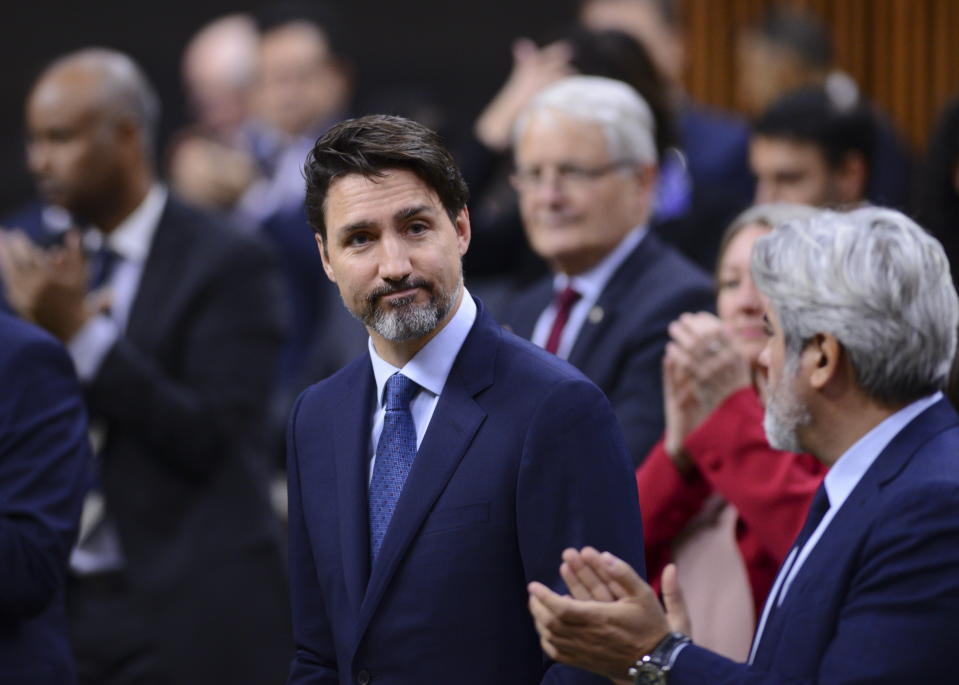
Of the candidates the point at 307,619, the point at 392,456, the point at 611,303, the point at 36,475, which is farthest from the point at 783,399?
the point at 36,475

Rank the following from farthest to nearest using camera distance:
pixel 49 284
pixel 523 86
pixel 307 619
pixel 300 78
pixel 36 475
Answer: pixel 300 78 < pixel 523 86 < pixel 49 284 < pixel 36 475 < pixel 307 619

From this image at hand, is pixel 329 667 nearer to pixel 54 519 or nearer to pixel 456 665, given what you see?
pixel 456 665

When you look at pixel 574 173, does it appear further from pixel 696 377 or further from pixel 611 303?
pixel 696 377

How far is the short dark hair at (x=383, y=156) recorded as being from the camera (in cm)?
240

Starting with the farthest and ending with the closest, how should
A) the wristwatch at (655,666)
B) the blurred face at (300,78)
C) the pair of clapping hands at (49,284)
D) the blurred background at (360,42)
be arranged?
the blurred background at (360,42) → the blurred face at (300,78) → the pair of clapping hands at (49,284) → the wristwatch at (655,666)

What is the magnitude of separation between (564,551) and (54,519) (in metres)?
1.12

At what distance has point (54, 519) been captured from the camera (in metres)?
2.88

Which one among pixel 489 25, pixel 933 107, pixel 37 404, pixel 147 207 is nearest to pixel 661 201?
pixel 147 207

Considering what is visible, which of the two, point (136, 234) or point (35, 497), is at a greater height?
point (136, 234)

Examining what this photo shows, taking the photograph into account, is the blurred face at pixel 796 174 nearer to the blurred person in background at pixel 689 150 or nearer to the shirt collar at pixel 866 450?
the blurred person in background at pixel 689 150

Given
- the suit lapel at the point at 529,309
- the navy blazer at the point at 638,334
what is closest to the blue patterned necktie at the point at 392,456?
the navy blazer at the point at 638,334

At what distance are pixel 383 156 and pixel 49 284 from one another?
1.77 metres

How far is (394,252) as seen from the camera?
7.89 feet

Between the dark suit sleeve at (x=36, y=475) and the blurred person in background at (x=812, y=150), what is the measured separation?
208cm
